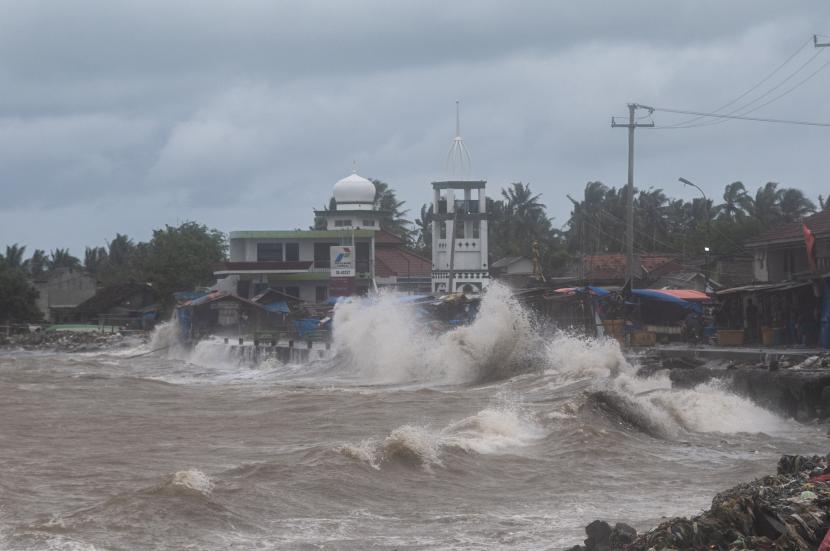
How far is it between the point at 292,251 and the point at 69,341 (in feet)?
47.9

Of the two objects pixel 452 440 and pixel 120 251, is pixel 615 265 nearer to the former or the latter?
pixel 452 440

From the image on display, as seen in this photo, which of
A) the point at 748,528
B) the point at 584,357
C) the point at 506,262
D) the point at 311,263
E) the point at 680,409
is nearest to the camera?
the point at 748,528

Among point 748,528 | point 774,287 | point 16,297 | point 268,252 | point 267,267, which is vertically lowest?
point 748,528

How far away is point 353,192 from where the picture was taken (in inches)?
2945

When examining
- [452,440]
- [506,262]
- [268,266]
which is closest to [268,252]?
[268,266]

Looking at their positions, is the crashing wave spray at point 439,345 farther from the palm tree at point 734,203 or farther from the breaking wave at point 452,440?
the palm tree at point 734,203

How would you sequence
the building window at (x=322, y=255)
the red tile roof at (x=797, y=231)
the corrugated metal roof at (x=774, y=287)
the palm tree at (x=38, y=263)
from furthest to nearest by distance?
the palm tree at (x=38, y=263), the building window at (x=322, y=255), the red tile roof at (x=797, y=231), the corrugated metal roof at (x=774, y=287)

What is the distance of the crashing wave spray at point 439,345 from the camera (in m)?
35.5

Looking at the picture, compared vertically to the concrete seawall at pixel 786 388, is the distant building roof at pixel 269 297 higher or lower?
higher

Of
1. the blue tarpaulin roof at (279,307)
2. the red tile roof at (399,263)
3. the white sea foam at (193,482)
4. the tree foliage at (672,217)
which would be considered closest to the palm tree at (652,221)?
the tree foliage at (672,217)

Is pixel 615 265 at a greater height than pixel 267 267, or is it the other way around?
pixel 267 267

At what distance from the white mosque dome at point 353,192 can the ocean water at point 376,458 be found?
4240 centimetres

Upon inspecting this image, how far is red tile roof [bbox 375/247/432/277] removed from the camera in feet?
235

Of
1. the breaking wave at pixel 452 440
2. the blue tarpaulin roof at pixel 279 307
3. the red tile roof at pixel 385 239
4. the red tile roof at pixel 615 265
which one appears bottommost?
the breaking wave at pixel 452 440
